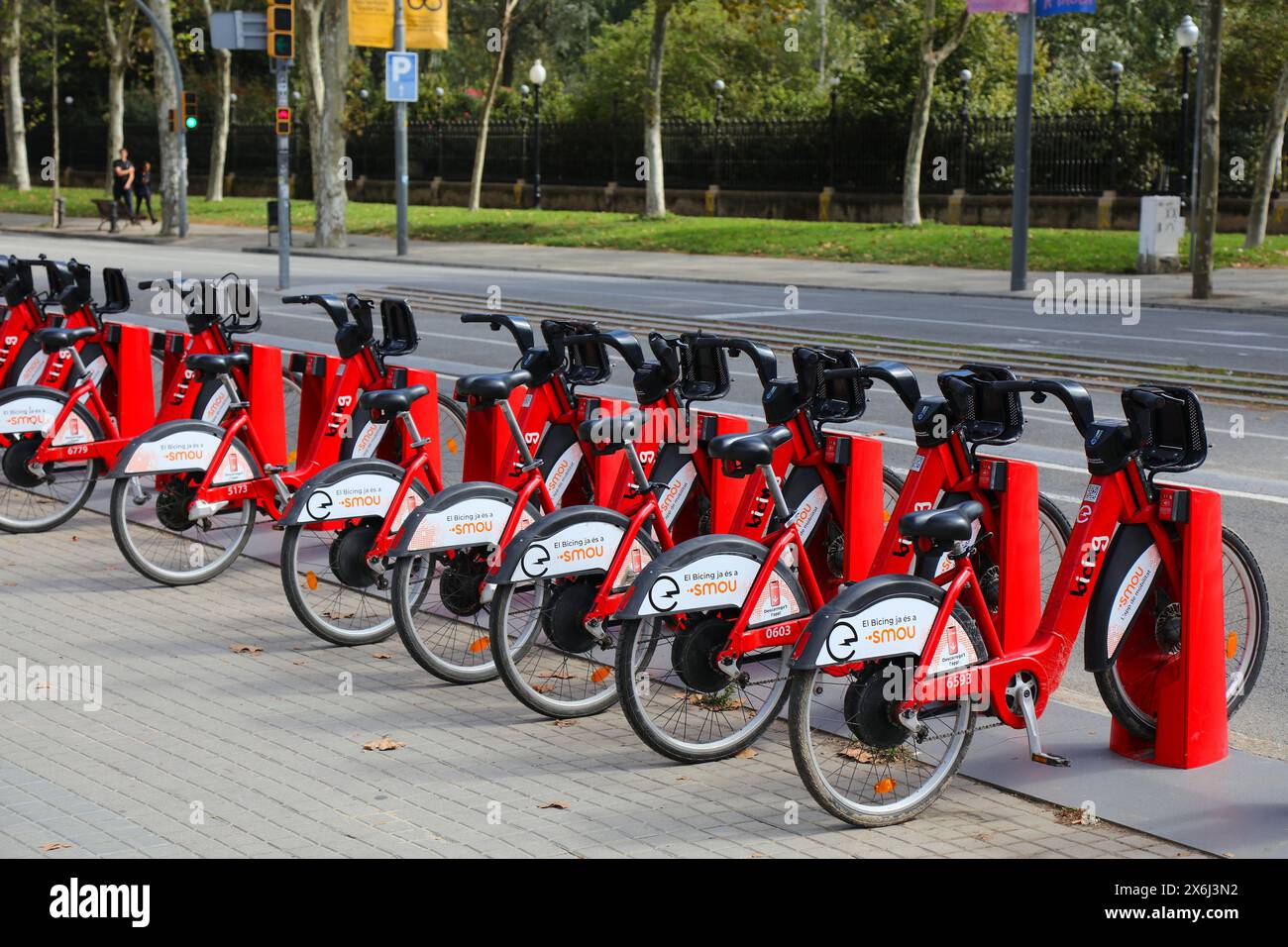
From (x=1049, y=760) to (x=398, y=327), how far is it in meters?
3.87

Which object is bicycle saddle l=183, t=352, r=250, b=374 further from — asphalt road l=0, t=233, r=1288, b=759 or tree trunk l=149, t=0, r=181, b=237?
tree trunk l=149, t=0, r=181, b=237

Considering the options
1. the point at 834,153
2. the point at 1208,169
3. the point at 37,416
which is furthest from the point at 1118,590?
the point at 834,153

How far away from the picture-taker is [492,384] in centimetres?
708

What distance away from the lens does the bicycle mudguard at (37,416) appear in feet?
30.4

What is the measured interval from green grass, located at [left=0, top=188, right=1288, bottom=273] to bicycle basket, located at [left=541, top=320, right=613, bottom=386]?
22.8 m

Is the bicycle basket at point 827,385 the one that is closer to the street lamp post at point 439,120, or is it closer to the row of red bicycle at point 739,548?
the row of red bicycle at point 739,548

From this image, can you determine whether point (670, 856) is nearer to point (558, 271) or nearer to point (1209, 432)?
point (1209, 432)

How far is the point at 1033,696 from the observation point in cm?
557

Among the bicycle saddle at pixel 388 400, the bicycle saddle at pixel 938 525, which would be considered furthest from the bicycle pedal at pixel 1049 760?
the bicycle saddle at pixel 388 400

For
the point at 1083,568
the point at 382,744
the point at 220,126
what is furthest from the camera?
the point at 220,126

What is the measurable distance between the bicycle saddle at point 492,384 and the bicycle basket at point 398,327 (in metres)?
0.95

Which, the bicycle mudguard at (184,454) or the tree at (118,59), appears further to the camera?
the tree at (118,59)

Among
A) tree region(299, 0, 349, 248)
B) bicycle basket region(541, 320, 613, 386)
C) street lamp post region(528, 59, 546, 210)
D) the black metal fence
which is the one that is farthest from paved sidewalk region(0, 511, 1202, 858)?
street lamp post region(528, 59, 546, 210)

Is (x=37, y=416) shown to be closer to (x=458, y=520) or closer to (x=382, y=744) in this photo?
(x=458, y=520)
